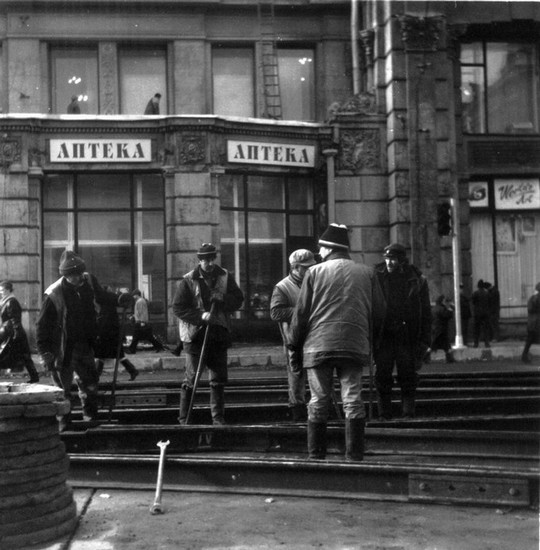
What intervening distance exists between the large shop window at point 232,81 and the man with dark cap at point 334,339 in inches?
670

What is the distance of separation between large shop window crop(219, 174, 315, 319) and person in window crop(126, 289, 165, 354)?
99.2 inches

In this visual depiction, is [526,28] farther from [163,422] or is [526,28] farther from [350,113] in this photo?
[163,422]

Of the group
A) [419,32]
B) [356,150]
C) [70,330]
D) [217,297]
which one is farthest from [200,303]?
[419,32]

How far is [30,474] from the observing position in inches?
221

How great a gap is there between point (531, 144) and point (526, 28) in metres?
2.94

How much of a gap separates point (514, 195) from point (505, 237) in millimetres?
1102

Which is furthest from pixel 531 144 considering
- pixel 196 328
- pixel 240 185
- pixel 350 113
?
pixel 196 328

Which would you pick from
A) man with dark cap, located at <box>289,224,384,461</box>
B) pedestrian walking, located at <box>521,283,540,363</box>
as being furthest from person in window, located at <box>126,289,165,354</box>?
man with dark cap, located at <box>289,224,384,461</box>

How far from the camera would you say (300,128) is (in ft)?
77.1

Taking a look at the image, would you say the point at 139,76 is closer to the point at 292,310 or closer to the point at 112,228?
the point at 112,228

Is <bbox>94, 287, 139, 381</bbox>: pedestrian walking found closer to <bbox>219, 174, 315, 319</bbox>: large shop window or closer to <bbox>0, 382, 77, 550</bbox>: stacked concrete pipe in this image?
<bbox>0, 382, 77, 550</bbox>: stacked concrete pipe

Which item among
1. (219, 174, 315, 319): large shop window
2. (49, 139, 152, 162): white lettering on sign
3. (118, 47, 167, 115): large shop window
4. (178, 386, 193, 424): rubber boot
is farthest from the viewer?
(118, 47, 167, 115): large shop window

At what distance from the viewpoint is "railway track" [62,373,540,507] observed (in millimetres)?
6434

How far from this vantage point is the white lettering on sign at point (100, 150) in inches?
883
